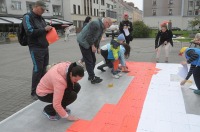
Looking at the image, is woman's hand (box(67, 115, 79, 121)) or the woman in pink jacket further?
woman's hand (box(67, 115, 79, 121))

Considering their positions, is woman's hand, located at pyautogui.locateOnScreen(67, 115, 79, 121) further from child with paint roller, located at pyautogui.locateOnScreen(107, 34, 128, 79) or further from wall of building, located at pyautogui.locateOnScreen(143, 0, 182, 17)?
wall of building, located at pyautogui.locateOnScreen(143, 0, 182, 17)

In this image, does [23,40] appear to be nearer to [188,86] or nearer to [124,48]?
[124,48]

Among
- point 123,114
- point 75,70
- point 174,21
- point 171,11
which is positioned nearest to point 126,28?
point 123,114

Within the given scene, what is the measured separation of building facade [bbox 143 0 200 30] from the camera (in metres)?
48.7

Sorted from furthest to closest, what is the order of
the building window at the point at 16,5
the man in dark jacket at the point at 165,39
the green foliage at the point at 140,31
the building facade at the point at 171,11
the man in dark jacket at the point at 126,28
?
the building facade at the point at 171,11, the building window at the point at 16,5, the green foliage at the point at 140,31, the man in dark jacket at the point at 126,28, the man in dark jacket at the point at 165,39

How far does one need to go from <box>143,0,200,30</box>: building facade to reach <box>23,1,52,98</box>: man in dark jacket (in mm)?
47916

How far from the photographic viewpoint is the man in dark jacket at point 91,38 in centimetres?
429

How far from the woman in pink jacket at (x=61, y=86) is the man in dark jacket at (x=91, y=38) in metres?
1.59

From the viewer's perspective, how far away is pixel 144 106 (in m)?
3.51

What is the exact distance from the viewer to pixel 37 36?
379cm

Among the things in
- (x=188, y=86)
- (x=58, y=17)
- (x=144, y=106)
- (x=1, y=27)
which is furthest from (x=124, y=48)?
(x=58, y=17)

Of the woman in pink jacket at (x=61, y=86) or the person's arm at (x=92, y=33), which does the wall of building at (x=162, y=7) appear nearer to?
the person's arm at (x=92, y=33)

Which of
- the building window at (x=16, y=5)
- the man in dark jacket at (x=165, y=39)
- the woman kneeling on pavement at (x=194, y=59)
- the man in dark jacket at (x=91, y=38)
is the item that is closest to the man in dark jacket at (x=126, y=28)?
the man in dark jacket at (x=165, y=39)

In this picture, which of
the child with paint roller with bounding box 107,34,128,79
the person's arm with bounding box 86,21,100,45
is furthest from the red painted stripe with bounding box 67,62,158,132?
the person's arm with bounding box 86,21,100,45
